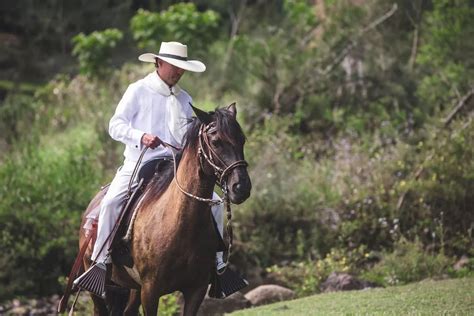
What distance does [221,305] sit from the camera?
11.8m

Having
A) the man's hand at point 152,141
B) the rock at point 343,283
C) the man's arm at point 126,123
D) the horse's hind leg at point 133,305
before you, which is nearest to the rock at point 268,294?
the rock at point 343,283

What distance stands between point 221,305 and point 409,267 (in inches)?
106

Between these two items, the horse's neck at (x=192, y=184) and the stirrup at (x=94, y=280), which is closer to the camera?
the horse's neck at (x=192, y=184)

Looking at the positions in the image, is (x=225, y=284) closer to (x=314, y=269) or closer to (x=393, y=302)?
(x=393, y=302)

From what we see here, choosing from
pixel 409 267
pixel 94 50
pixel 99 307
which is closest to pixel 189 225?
pixel 99 307

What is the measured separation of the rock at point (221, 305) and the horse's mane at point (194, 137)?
139 inches

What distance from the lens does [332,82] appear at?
18.4m

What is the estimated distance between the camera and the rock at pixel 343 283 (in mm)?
12172

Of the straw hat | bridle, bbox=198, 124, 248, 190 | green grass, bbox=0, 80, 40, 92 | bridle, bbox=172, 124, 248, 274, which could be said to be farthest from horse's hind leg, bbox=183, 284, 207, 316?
green grass, bbox=0, 80, 40, 92

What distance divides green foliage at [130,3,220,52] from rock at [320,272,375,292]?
9.72m

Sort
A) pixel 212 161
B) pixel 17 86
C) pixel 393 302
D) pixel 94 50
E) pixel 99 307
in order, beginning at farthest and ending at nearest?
1. pixel 17 86
2. pixel 94 50
3. pixel 393 302
4. pixel 99 307
5. pixel 212 161

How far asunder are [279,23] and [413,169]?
10.2 meters

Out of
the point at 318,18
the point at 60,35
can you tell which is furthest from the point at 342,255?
the point at 60,35

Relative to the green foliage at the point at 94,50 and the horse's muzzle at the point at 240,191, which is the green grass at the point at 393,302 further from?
the green foliage at the point at 94,50
